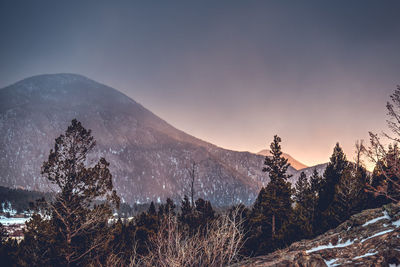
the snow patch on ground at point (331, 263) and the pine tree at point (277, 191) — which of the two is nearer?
the snow patch on ground at point (331, 263)

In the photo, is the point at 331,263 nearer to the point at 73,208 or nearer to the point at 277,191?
the point at 73,208

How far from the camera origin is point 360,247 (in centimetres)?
666

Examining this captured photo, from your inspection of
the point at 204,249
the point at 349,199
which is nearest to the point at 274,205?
the point at 349,199

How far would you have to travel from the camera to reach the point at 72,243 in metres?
14.6

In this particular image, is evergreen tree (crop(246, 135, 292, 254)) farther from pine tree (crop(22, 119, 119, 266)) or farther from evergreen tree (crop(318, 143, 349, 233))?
pine tree (crop(22, 119, 119, 266))

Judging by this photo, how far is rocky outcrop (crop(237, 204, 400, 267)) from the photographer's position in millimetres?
5691

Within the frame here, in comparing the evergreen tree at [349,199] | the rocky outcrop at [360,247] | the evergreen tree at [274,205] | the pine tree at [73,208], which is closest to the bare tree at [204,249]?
the rocky outcrop at [360,247]

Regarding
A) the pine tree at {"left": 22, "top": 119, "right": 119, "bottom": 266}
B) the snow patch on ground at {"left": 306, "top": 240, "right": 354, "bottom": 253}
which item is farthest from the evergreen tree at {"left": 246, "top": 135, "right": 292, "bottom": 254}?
the snow patch on ground at {"left": 306, "top": 240, "right": 354, "bottom": 253}

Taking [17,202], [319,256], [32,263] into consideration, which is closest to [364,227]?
[319,256]

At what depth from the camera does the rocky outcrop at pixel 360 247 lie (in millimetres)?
5691

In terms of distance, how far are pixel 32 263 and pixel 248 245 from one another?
20.1 metres

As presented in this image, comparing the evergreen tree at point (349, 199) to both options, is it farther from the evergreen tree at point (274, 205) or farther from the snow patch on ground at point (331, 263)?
the snow patch on ground at point (331, 263)

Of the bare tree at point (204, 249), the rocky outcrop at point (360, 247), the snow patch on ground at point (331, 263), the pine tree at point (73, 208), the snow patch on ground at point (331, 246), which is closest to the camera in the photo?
the rocky outcrop at point (360, 247)

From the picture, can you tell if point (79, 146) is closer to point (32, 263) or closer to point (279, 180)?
point (32, 263)
